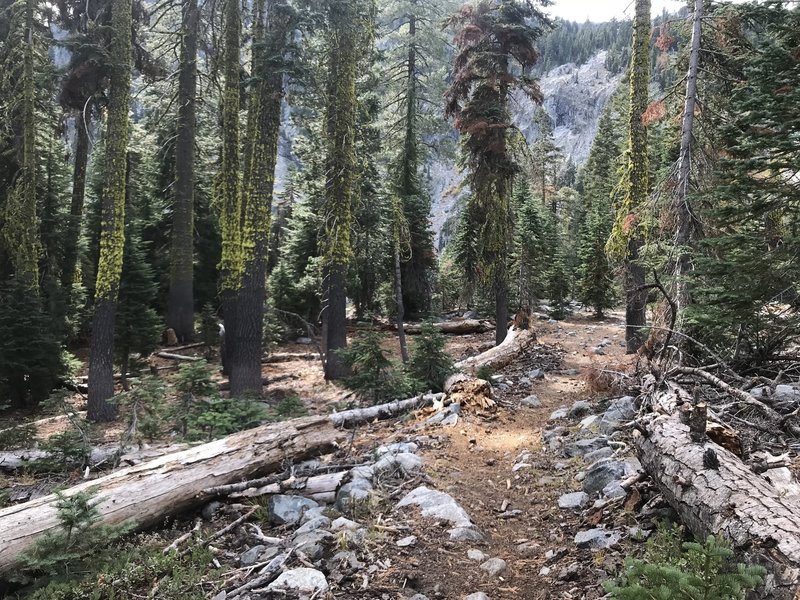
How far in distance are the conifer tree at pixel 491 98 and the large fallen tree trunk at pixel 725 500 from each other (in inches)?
399

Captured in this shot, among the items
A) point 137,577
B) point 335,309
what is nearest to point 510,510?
point 137,577

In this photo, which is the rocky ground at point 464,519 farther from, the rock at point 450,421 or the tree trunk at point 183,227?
the tree trunk at point 183,227

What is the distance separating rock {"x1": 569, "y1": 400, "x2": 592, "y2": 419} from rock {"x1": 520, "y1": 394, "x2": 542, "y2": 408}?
1.21 metres

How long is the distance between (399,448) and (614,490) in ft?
9.39

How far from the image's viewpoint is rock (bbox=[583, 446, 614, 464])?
560cm

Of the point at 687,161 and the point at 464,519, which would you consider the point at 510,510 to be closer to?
the point at 464,519

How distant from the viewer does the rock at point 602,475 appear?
4863 millimetres

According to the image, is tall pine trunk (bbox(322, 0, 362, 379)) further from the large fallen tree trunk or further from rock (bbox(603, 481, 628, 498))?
the large fallen tree trunk

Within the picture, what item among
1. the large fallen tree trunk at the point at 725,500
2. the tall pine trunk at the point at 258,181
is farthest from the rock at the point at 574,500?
the tall pine trunk at the point at 258,181

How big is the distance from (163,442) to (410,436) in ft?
12.4

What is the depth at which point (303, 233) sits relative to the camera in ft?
68.3

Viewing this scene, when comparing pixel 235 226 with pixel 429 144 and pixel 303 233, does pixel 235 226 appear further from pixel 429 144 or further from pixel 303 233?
pixel 429 144

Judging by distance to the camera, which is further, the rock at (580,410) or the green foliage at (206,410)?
the rock at (580,410)

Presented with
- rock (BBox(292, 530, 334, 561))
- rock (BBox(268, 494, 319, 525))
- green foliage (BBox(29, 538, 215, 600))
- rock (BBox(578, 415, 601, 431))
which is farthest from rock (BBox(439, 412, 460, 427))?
green foliage (BBox(29, 538, 215, 600))
